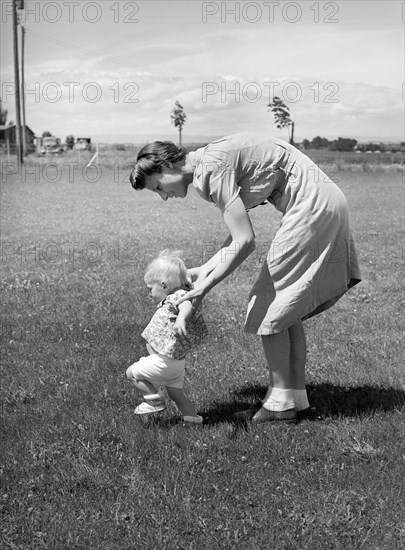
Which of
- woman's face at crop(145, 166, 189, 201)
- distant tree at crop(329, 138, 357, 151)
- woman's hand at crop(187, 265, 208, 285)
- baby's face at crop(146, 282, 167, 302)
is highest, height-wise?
woman's face at crop(145, 166, 189, 201)

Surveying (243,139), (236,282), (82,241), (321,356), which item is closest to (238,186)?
(243,139)

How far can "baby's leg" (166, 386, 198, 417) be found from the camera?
5.34m

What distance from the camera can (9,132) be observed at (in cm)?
7225

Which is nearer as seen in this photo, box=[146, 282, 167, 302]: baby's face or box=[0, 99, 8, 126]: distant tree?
box=[146, 282, 167, 302]: baby's face

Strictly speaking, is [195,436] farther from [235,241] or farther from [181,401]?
[235,241]

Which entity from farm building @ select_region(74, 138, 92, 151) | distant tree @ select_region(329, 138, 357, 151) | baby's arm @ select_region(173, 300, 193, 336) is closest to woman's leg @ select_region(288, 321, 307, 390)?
baby's arm @ select_region(173, 300, 193, 336)

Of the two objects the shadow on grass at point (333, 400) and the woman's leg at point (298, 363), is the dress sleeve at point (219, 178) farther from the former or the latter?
the shadow on grass at point (333, 400)

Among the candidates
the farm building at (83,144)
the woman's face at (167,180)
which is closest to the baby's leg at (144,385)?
the woman's face at (167,180)

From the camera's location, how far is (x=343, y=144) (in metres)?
68.4

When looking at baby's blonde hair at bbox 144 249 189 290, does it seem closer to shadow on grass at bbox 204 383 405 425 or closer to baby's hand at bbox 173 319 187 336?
baby's hand at bbox 173 319 187 336

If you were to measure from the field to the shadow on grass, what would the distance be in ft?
0.07

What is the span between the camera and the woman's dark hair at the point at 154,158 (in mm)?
4738

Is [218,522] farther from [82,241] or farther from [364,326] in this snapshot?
[82,241]

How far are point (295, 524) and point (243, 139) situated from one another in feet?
8.16
